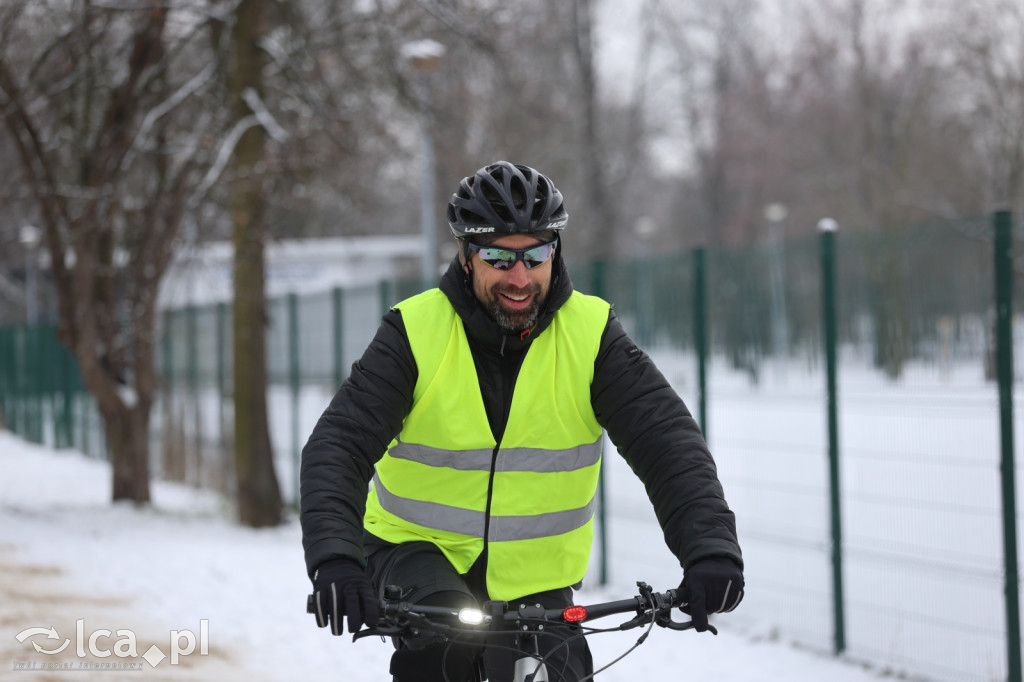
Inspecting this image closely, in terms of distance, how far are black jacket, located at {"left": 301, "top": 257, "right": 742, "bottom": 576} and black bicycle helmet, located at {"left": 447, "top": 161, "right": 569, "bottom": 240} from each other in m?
0.20

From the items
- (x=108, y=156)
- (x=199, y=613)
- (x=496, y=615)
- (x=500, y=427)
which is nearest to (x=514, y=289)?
(x=500, y=427)

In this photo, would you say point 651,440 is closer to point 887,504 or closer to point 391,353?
point 391,353

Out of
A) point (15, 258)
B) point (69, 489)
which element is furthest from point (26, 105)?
point (15, 258)

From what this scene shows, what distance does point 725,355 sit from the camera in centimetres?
792

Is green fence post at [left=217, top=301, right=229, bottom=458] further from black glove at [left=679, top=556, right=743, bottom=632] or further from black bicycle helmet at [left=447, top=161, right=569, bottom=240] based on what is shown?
black glove at [left=679, top=556, right=743, bottom=632]

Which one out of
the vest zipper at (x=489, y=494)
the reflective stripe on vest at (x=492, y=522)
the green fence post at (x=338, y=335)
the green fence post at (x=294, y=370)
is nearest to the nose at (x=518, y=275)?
the vest zipper at (x=489, y=494)

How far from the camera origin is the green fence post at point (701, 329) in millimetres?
7895

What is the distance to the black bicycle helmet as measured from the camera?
128 inches

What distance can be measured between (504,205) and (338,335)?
897cm

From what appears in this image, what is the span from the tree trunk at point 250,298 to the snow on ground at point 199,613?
0.49m

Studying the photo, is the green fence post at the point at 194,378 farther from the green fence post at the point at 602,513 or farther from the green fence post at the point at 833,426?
the green fence post at the point at 833,426

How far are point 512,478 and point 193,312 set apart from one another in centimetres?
1383

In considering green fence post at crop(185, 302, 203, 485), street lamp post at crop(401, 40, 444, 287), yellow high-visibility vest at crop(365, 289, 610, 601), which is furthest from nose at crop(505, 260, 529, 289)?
Answer: green fence post at crop(185, 302, 203, 485)

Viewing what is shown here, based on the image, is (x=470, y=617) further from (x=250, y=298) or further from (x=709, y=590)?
(x=250, y=298)
